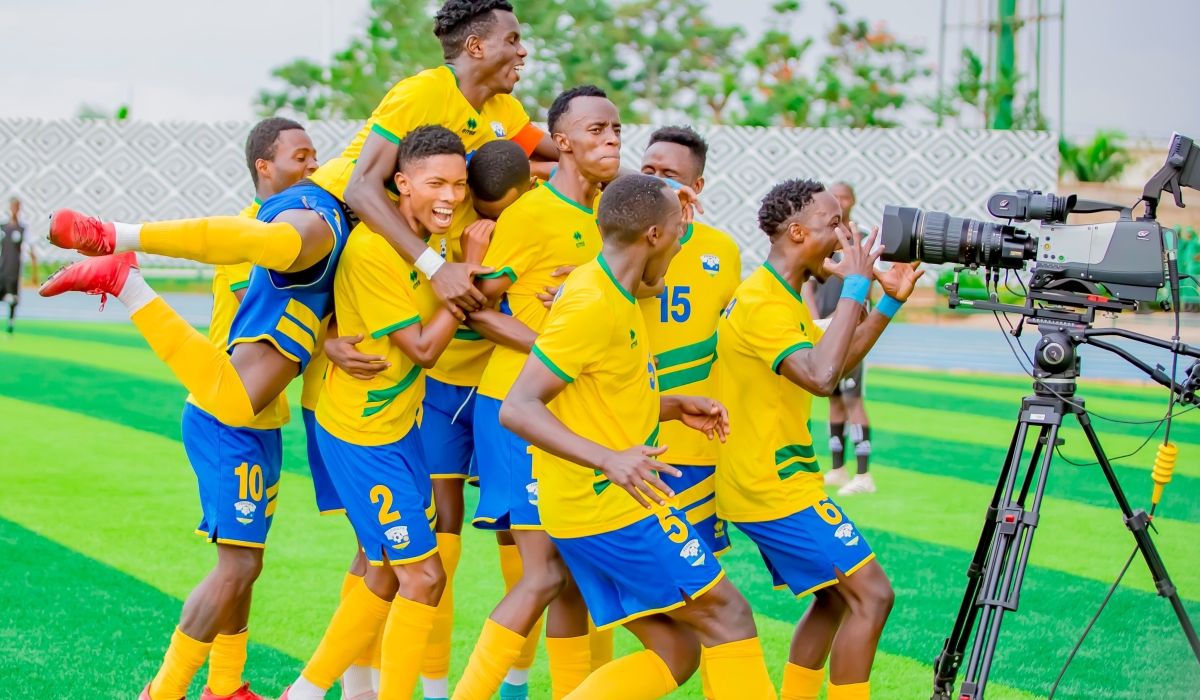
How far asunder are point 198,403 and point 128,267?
20.9 inches

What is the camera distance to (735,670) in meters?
3.39

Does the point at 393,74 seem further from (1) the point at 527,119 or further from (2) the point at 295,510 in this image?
(1) the point at 527,119

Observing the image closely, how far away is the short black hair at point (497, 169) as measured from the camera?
4164 millimetres

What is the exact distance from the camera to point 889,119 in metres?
33.7

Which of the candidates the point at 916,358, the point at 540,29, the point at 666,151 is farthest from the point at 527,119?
the point at 540,29

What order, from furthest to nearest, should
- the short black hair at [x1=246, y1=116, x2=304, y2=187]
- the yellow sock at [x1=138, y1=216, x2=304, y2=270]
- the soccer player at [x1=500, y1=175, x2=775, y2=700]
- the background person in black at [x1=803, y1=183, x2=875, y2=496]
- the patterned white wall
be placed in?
the patterned white wall, the background person in black at [x1=803, y1=183, x2=875, y2=496], the short black hair at [x1=246, y1=116, x2=304, y2=187], the yellow sock at [x1=138, y1=216, x2=304, y2=270], the soccer player at [x1=500, y1=175, x2=775, y2=700]

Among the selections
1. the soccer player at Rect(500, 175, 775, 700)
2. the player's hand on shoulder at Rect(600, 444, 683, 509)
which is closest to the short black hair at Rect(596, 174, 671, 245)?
the soccer player at Rect(500, 175, 775, 700)

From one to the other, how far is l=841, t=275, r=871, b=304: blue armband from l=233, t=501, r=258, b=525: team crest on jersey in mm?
2245

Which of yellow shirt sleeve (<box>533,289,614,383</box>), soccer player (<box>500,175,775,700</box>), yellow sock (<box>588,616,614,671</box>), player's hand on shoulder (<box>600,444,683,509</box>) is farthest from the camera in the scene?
yellow sock (<box>588,616,614,671</box>)

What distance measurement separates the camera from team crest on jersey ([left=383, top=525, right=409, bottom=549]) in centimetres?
389

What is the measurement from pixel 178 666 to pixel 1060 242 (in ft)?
11.3

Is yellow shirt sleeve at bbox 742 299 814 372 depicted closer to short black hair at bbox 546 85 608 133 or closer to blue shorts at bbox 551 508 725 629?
blue shorts at bbox 551 508 725 629

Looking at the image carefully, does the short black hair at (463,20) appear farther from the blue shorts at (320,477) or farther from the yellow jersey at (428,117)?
the blue shorts at (320,477)

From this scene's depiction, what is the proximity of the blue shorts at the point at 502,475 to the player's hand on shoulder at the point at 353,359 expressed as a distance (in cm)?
40
